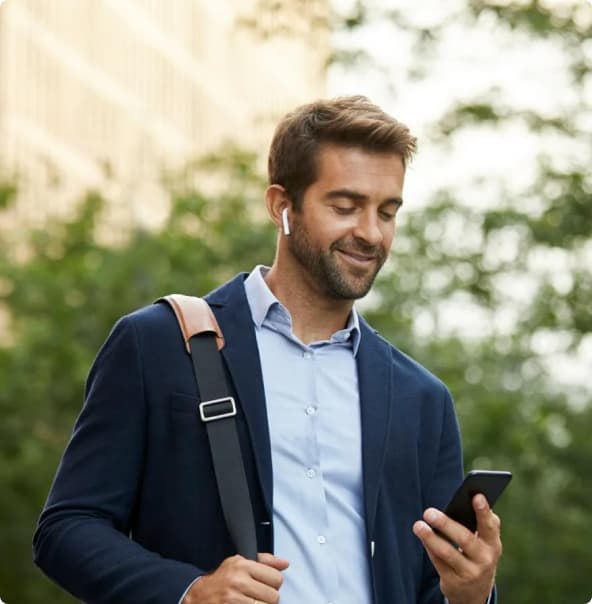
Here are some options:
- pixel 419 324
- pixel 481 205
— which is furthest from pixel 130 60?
pixel 481 205

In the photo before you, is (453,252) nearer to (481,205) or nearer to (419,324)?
(481,205)

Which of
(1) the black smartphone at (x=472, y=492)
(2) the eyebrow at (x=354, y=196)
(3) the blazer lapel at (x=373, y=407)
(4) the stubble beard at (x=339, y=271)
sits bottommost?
(1) the black smartphone at (x=472, y=492)

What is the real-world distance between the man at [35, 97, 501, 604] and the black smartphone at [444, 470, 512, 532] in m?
0.03

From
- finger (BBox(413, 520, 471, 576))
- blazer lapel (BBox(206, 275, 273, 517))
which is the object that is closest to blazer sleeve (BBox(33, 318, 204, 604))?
blazer lapel (BBox(206, 275, 273, 517))

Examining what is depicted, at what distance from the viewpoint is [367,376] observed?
4004mm

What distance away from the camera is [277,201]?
14.1ft

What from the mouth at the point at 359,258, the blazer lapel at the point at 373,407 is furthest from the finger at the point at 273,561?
the mouth at the point at 359,258

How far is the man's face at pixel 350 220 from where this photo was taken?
157 inches

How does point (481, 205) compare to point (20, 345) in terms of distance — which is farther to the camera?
point (20, 345)

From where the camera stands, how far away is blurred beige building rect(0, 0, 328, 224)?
6322 cm

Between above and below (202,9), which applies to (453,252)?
below

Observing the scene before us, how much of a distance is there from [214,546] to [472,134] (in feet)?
38.3

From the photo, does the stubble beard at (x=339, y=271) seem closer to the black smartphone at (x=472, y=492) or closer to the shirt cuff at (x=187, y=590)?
the black smartphone at (x=472, y=492)

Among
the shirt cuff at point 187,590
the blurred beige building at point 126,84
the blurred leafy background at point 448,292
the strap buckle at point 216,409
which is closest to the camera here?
the shirt cuff at point 187,590
